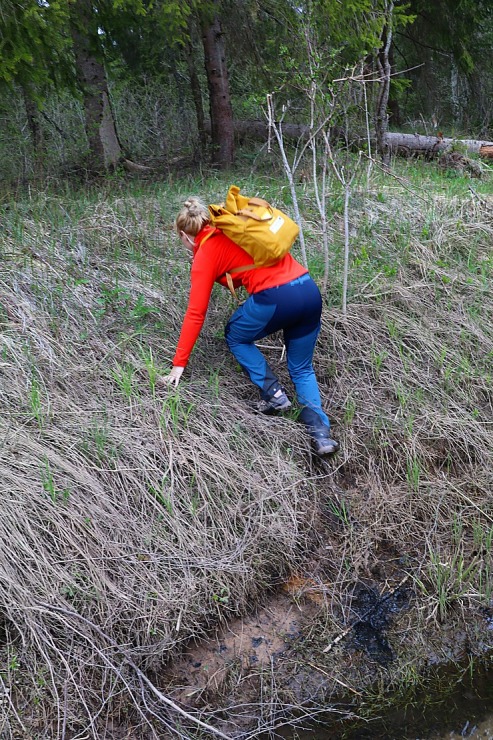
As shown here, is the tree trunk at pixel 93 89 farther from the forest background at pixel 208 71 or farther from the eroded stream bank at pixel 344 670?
the eroded stream bank at pixel 344 670

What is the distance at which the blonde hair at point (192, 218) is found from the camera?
13.5 feet

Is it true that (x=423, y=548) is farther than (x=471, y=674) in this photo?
Yes

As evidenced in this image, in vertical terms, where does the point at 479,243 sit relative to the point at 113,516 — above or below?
above

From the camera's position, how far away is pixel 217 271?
13.7 ft

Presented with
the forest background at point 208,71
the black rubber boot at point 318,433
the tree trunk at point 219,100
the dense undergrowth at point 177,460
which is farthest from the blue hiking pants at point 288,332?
the tree trunk at point 219,100

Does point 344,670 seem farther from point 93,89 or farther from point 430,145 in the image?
point 430,145

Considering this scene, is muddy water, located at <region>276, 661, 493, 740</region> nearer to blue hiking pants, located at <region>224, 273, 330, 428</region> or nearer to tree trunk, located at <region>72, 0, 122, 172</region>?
blue hiking pants, located at <region>224, 273, 330, 428</region>

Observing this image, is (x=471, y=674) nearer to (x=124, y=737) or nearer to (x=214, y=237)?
(x=124, y=737)

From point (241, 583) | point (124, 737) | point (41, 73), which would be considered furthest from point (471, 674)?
point (41, 73)

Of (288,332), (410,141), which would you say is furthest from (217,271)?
(410,141)

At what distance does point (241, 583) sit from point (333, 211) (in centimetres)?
381

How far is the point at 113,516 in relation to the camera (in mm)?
3750

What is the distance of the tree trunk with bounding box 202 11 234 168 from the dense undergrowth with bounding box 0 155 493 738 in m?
2.59

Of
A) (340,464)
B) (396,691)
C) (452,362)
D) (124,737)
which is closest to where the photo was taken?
(124,737)
